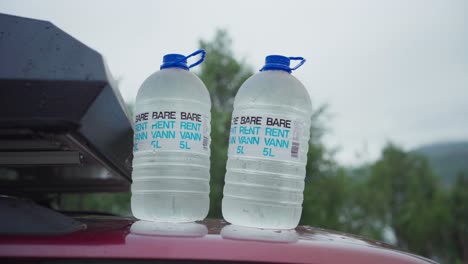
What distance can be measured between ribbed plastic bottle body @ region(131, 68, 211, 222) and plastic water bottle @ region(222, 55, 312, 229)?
0.46 ft

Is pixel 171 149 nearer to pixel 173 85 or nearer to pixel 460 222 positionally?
pixel 173 85

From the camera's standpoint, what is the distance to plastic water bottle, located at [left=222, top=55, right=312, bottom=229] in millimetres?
2105

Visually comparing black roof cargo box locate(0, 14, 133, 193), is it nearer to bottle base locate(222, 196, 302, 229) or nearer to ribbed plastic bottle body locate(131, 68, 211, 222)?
ribbed plastic bottle body locate(131, 68, 211, 222)

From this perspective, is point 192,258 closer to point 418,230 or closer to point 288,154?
point 288,154

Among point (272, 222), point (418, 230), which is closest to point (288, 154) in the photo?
point (272, 222)

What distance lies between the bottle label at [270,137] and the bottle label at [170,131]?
192 millimetres

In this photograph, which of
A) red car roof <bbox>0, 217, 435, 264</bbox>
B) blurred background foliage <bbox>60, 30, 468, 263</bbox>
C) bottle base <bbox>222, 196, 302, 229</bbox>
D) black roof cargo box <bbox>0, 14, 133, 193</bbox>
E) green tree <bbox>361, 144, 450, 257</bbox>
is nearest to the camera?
red car roof <bbox>0, 217, 435, 264</bbox>

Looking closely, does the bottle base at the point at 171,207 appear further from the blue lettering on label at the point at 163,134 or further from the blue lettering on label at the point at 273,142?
the blue lettering on label at the point at 273,142

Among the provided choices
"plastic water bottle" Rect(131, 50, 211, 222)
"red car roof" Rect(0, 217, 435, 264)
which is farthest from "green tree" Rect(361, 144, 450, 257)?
"red car roof" Rect(0, 217, 435, 264)

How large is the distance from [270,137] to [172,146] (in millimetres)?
410

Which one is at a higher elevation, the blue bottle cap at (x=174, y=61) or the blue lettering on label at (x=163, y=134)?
the blue bottle cap at (x=174, y=61)

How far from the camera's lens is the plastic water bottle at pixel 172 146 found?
215 centimetres

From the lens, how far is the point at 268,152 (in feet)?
6.90

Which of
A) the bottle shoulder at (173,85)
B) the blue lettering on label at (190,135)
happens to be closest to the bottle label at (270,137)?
the blue lettering on label at (190,135)
